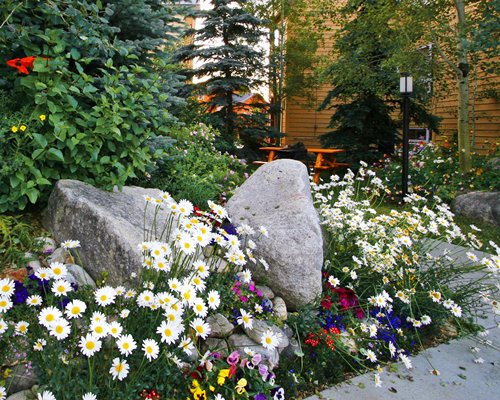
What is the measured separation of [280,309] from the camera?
264 cm

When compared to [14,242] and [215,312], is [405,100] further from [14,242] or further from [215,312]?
[14,242]

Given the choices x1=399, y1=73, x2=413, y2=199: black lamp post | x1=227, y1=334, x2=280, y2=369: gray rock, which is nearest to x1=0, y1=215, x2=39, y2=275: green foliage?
x1=227, y1=334, x2=280, y2=369: gray rock

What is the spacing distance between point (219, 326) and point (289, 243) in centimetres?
77

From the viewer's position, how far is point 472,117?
32.4 feet

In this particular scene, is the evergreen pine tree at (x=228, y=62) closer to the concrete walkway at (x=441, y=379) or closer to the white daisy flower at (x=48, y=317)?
the concrete walkway at (x=441, y=379)

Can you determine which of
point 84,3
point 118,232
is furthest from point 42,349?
point 84,3

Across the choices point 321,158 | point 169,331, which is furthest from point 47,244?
point 321,158

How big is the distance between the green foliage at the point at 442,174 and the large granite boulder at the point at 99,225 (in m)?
5.06

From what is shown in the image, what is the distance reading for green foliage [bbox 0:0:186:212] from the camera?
270 cm

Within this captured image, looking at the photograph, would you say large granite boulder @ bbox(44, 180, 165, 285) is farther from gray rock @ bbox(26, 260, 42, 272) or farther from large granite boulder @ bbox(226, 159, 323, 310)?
large granite boulder @ bbox(226, 159, 323, 310)

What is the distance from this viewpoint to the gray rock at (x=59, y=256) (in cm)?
256

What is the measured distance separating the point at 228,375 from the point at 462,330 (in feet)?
5.91

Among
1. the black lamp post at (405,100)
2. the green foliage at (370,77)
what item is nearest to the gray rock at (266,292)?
the black lamp post at (405,100)

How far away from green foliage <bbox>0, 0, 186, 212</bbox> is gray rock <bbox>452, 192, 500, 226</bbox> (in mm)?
5508
